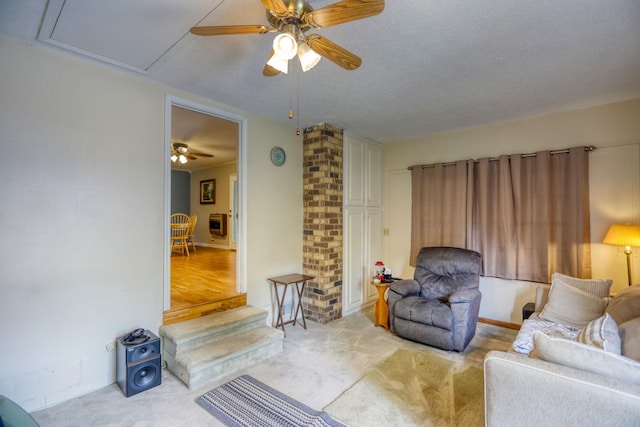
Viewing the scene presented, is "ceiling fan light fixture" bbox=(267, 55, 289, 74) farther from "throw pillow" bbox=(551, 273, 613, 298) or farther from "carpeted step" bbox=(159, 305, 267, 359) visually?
"throw pillow" bbox=(551, 273, 613, 298)

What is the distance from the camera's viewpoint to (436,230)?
13.9ft

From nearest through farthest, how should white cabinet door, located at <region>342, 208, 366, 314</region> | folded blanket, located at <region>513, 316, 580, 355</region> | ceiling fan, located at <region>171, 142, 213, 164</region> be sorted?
folded blanket, located at <region>513, 316, 580, 355</region> → white cabinet door, located at <region>342, 208, 366, 314</region> → ceiling fan, located at <region>171, 142, 213, 164</region>

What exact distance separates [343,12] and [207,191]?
7.76 m

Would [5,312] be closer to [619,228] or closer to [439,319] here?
[439,319]

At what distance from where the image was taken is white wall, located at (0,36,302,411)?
2.04 metres

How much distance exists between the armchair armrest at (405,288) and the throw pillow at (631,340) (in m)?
1.93

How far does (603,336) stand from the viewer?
155 centimetres

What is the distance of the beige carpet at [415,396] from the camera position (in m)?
1.99

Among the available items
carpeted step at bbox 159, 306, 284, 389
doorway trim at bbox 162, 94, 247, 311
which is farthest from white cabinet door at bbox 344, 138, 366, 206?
carpeted step at bbox 159, 306, 284, 389

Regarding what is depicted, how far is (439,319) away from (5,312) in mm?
3447

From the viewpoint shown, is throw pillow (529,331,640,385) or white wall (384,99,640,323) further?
white wall (384,99,640,323)

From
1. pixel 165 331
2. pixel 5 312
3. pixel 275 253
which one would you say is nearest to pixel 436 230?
pixel 275 253

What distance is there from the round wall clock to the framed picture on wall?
16.4 ft

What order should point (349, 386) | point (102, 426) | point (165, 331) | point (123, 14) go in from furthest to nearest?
point (165, 331)
point (349, 386)
point (102, 426)
point (123, 14)
